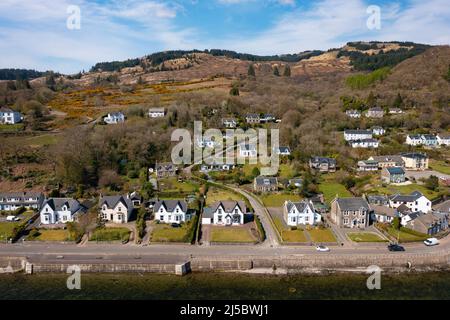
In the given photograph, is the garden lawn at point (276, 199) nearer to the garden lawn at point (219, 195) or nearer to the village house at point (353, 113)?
the garden lawn at point (219, 195)

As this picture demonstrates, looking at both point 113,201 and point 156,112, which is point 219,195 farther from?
point 156,112

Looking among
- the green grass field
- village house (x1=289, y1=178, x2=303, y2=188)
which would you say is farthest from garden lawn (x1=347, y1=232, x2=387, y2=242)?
the green grass field

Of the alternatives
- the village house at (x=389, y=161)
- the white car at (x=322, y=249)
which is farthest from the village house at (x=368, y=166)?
the white car at (x=322, y=249)

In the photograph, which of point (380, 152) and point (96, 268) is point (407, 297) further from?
point (380, 152)

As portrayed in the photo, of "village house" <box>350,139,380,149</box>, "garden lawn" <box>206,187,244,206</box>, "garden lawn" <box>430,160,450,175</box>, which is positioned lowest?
"garden lawn" <box>206,187,244,206</box>

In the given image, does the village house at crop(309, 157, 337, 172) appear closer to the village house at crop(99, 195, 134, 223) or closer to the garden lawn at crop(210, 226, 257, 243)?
the garden lawn at crop(210, 226, 257, 243)

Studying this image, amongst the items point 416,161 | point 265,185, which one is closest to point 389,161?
point 416,161
